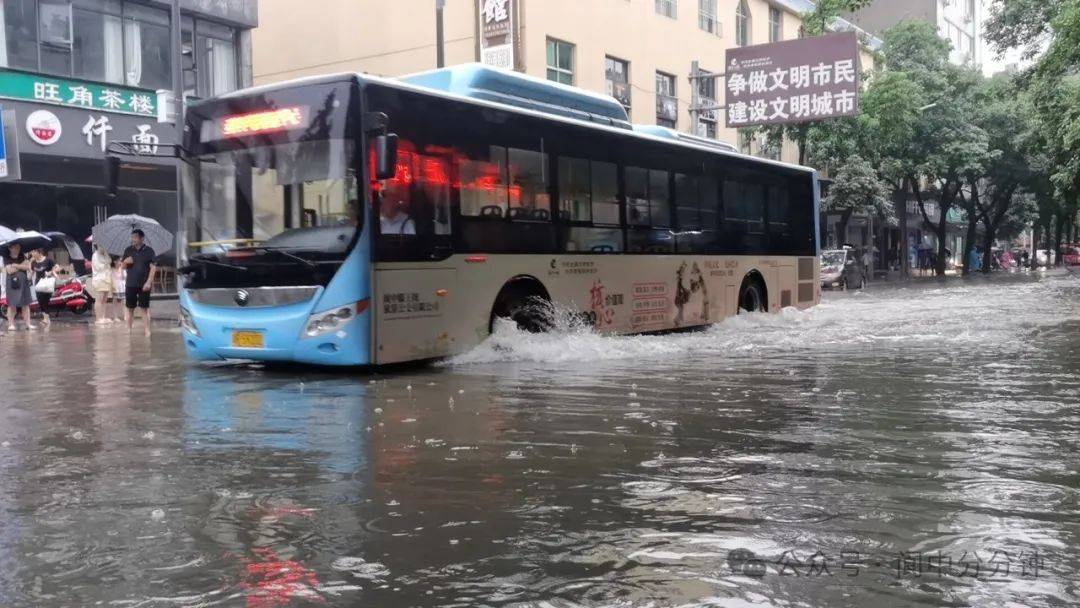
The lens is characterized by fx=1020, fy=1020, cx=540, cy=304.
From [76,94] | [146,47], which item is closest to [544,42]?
[146,47]

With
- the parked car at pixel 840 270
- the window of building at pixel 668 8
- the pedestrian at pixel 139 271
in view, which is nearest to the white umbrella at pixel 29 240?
the pedestrian at pixel 139 271

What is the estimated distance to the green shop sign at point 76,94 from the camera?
2411 centimetres

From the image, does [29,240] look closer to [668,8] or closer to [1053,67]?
[1053,67]

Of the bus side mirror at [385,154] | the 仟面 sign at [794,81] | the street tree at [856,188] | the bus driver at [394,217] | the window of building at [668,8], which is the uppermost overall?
the window of building at [668,8]

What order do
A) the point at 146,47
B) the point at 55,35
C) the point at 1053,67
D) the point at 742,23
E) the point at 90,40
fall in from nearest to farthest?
the point at 1053,67 < the point at 55,35 < the point at 90,40 < the point at 146,47 < the point at 742,23

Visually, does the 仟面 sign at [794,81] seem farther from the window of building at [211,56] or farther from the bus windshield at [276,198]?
the bus windshield at [276,198]

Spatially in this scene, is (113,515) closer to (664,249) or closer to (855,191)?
(664,249)

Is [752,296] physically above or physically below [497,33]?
below

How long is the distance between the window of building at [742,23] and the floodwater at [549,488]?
3376 centimetres

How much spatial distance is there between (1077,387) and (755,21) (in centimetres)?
3607

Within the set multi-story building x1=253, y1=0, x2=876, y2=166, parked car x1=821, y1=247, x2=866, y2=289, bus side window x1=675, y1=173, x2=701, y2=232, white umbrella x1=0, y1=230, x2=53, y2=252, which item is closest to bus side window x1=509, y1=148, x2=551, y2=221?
bus side window x1=675, y1=173, x2=701, y2=232

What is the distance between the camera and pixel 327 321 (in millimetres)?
9961

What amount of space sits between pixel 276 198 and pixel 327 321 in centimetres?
136

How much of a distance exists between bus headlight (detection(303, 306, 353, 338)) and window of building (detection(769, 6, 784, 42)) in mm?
37599
